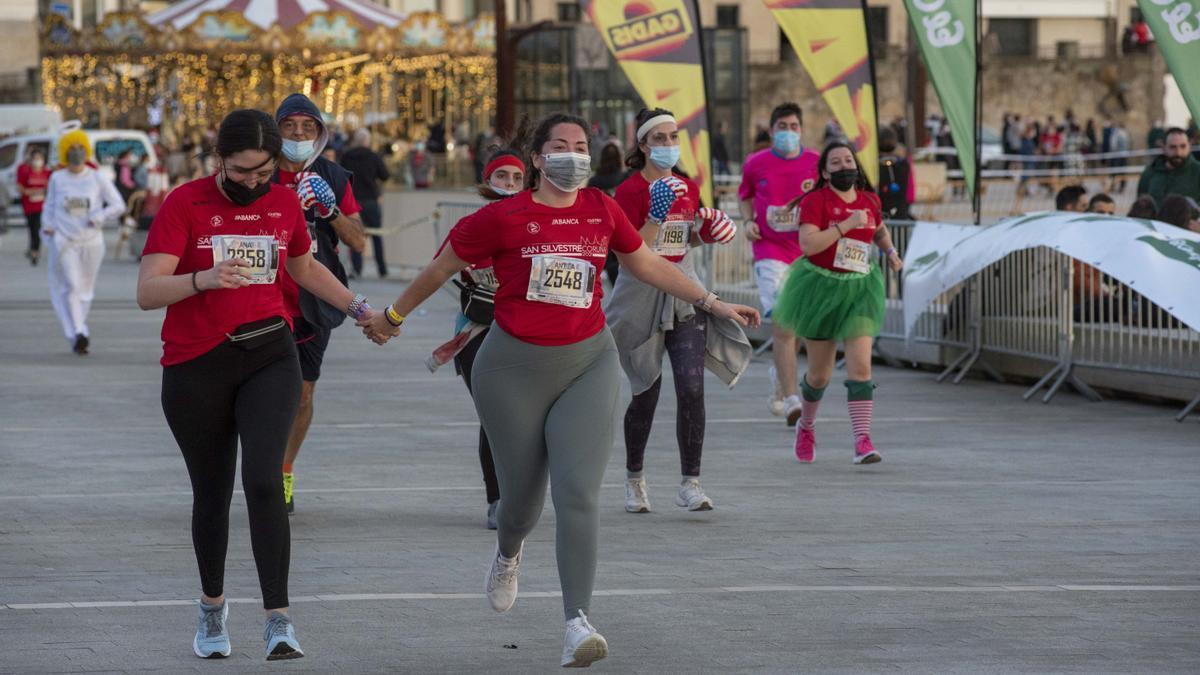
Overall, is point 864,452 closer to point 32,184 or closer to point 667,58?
point 667,58

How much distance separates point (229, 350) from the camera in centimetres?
620

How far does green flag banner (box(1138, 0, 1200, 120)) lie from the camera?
12477mm

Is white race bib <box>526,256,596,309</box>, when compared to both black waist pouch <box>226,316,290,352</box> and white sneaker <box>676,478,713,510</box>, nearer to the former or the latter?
black waist pouch <box>226,316,290,352</box>

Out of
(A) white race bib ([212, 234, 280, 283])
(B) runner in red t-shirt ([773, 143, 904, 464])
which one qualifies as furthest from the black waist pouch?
(B) runner in red t-shirt ([773, 143, 904, 464])

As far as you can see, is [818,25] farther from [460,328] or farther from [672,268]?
[672,268]

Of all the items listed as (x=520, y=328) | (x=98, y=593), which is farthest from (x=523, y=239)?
(x=98, y=593)

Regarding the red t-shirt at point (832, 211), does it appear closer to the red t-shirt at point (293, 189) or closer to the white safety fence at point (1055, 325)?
the red t-shirt at point (293, 189)

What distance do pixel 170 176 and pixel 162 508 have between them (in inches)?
1226

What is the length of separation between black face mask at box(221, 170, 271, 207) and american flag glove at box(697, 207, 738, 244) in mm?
2831

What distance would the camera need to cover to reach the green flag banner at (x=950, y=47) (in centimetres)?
1519

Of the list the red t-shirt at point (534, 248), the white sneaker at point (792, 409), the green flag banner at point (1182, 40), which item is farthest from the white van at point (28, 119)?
the red t-shirt at point (534, 248)

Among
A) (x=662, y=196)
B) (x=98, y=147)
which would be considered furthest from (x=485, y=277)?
(x=98, y=147)

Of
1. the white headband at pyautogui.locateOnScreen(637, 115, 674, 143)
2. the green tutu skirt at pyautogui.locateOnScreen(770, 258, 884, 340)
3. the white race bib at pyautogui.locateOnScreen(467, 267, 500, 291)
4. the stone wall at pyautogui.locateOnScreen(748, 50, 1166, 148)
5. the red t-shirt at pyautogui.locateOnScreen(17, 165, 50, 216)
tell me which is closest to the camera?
the white race bib at pyautogui.locateOnScreen(467, 267, 500, 291)

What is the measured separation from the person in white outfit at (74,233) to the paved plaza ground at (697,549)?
3459mm
